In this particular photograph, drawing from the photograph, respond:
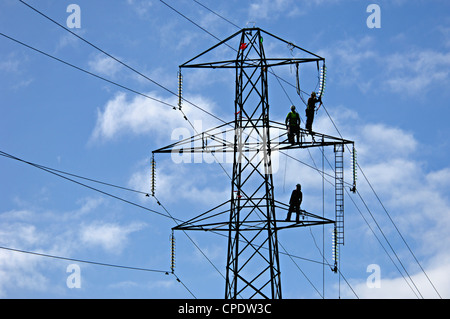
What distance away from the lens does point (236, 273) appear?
35.3m

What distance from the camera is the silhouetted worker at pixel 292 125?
36781 millimetres

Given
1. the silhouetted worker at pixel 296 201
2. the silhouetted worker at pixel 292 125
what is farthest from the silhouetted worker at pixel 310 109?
the silhouetted worker at pixel 296 201

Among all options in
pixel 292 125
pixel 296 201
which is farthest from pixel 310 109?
pixel 296 201

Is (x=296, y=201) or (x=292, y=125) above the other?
(x=292, y=125)

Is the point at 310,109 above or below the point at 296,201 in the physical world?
above

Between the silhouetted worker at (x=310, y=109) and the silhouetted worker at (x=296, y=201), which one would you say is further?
the silhouetted worker at (x=310, y=109)

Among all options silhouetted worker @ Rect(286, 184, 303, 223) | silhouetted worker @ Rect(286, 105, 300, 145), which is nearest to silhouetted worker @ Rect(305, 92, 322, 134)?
silhouetted worker @ Rect(286, 105, 300, 145)

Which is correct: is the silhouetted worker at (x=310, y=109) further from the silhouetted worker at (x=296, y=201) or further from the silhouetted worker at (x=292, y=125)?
the silhouetted worker at (x=296, y=201)

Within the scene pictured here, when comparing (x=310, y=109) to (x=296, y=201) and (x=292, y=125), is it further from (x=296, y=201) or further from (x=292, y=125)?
(x=296, y=201)

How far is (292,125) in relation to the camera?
122ft

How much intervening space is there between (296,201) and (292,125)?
287cm

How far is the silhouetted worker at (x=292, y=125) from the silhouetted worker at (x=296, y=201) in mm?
2028

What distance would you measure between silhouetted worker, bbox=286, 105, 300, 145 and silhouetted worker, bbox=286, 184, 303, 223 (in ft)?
6.65

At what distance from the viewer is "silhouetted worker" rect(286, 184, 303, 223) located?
36656 mm
